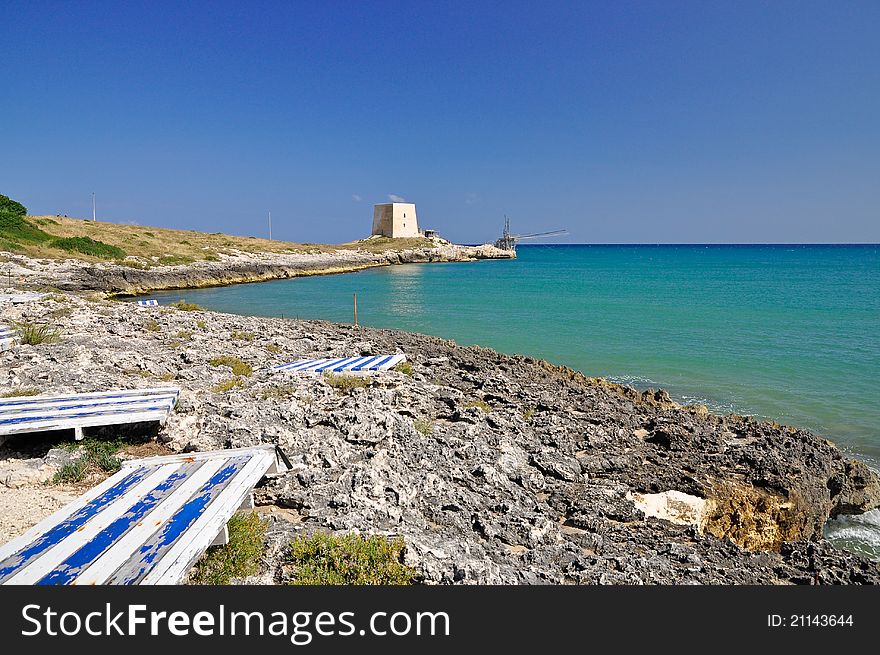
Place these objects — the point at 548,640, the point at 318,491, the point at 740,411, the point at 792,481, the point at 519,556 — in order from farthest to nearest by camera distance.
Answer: the point at 740,411, the point at 792,481, the point at 318,491, the point at 519,556, the point at 548,640

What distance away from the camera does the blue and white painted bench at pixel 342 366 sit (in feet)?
35.0

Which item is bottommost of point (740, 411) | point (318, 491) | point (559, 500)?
point (740, 411)

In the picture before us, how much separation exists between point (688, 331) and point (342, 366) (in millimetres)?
20148

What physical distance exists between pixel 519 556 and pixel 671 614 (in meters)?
1.64

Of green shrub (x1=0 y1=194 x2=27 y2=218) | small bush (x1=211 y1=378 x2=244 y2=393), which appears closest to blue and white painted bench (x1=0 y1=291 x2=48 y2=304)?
small bush (x1=211 y1=378 x2=244 y2=393)

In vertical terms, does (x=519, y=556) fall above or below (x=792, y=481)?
above

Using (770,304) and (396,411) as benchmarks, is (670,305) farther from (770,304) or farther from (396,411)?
(396,411)

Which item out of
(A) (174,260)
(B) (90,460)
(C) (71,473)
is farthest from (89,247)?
(C) (71,473)

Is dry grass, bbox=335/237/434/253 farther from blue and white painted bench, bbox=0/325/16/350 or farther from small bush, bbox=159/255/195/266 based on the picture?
blue and white painted bench, bbox=0/325/16/350

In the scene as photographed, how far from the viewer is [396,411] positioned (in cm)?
841

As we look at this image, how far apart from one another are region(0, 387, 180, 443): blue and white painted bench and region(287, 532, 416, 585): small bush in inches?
Answer: 125

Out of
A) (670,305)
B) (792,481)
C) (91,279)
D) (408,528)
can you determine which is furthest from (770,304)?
(91,279)

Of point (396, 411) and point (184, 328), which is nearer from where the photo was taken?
point (396, 411)

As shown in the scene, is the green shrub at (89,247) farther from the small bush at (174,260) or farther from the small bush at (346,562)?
the small bush at (346,562)
